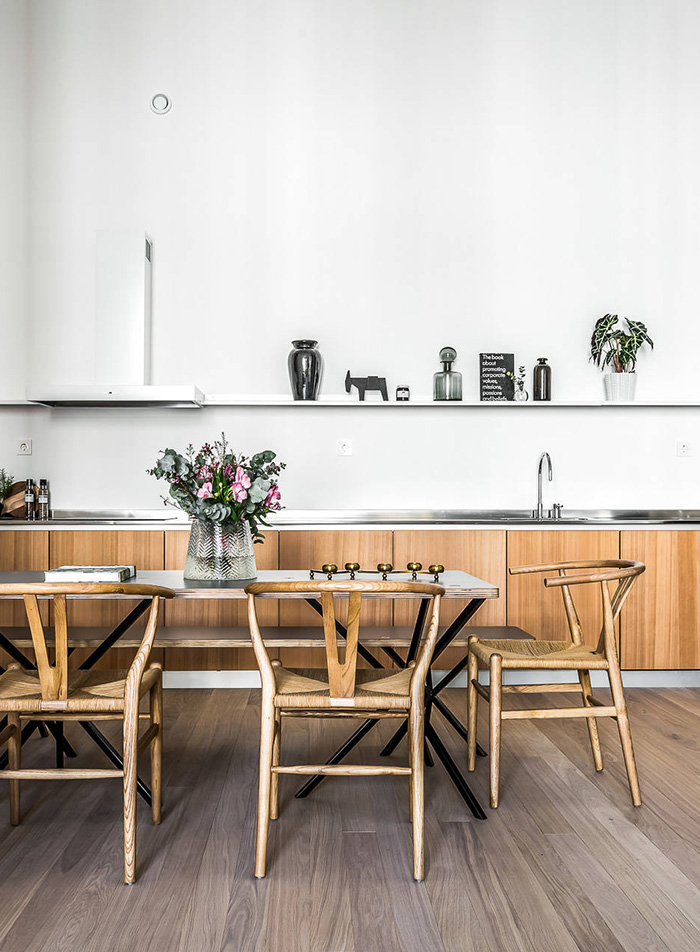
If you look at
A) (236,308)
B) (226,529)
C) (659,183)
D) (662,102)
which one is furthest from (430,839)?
(662,102)

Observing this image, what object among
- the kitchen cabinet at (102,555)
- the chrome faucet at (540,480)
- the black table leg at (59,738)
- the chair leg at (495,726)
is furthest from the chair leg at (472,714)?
the chrome faucet at (540,480)

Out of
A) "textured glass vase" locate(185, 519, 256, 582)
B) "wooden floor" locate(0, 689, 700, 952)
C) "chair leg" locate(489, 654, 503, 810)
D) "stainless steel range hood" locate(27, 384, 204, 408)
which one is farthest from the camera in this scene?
"stainless steel range hood" locate(27, 384, 204, 408)

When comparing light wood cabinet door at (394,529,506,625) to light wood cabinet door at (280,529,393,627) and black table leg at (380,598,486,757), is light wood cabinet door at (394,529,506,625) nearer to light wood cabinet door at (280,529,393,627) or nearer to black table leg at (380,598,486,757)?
light wood cabinet door at (280,529,393,627)

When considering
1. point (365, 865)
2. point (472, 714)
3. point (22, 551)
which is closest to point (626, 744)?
point (472, 714)

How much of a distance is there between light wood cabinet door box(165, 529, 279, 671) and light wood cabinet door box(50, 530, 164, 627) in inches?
4.3

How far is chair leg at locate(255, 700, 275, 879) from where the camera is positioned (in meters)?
2.01

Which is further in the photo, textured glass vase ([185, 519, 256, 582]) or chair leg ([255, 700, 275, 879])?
textured glass vase ([185, 519, 256, 582])

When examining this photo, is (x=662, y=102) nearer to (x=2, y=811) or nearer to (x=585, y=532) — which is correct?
(x=585, y=532)

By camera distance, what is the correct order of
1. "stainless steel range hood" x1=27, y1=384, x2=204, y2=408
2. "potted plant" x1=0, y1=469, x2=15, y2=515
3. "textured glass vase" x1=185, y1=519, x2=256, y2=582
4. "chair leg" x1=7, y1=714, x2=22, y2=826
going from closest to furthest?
"chair leg" x1=7, y1=714, x2=22, y2=826 < "textured glass vase" x1=185, y1=519, x2=256, y2=582 < "stainless steel range hood" x1=27, y1=384, x2=204, y2=408 < "potted plant" x1=0, y1=469, x2=15, y2=515

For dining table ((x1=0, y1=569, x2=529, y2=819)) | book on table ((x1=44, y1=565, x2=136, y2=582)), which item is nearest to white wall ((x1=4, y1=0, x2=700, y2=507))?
dining table ((x1=0, y1=569, x2=529, y2=819))

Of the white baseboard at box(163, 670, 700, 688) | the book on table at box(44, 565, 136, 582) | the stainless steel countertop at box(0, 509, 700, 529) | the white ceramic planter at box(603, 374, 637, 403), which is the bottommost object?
the white baseboard at box(163, 670, 700, 688)

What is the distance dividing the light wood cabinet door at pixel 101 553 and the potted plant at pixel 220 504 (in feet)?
4.54

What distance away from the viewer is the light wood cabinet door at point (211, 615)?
3990 mm

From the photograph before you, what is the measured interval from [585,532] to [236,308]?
2415 mm
